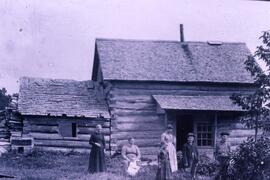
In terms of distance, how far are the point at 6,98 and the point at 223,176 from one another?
29344 millimetres

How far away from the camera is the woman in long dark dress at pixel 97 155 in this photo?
14273mm

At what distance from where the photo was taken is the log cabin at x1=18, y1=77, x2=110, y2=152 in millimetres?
19359

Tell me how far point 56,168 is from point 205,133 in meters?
7.27

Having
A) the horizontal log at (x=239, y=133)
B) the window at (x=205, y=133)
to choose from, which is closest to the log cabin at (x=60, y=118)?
the window at (x=205, y=133)

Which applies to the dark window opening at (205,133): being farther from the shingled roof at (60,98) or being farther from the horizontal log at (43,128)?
the horizontal log at (43,128)

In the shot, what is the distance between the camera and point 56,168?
15734 mm

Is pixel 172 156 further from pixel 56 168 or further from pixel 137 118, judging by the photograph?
pixel 137 118

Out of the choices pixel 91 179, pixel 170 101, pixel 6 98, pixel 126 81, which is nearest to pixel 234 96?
pixel 91 179

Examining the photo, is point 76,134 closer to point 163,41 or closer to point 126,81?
point 126,81

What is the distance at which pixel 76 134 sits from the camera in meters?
19.9

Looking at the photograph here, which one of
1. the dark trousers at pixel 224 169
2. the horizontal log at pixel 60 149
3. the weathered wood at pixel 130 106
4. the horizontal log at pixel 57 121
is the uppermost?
the weathered wood at pixel 130 106

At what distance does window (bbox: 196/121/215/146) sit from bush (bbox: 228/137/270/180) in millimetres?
8768

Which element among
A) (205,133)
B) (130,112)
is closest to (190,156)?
Answer: (205,133)

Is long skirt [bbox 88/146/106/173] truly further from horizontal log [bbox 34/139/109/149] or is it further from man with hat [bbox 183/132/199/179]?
horizontal log [bbox 34/139/109/149]
